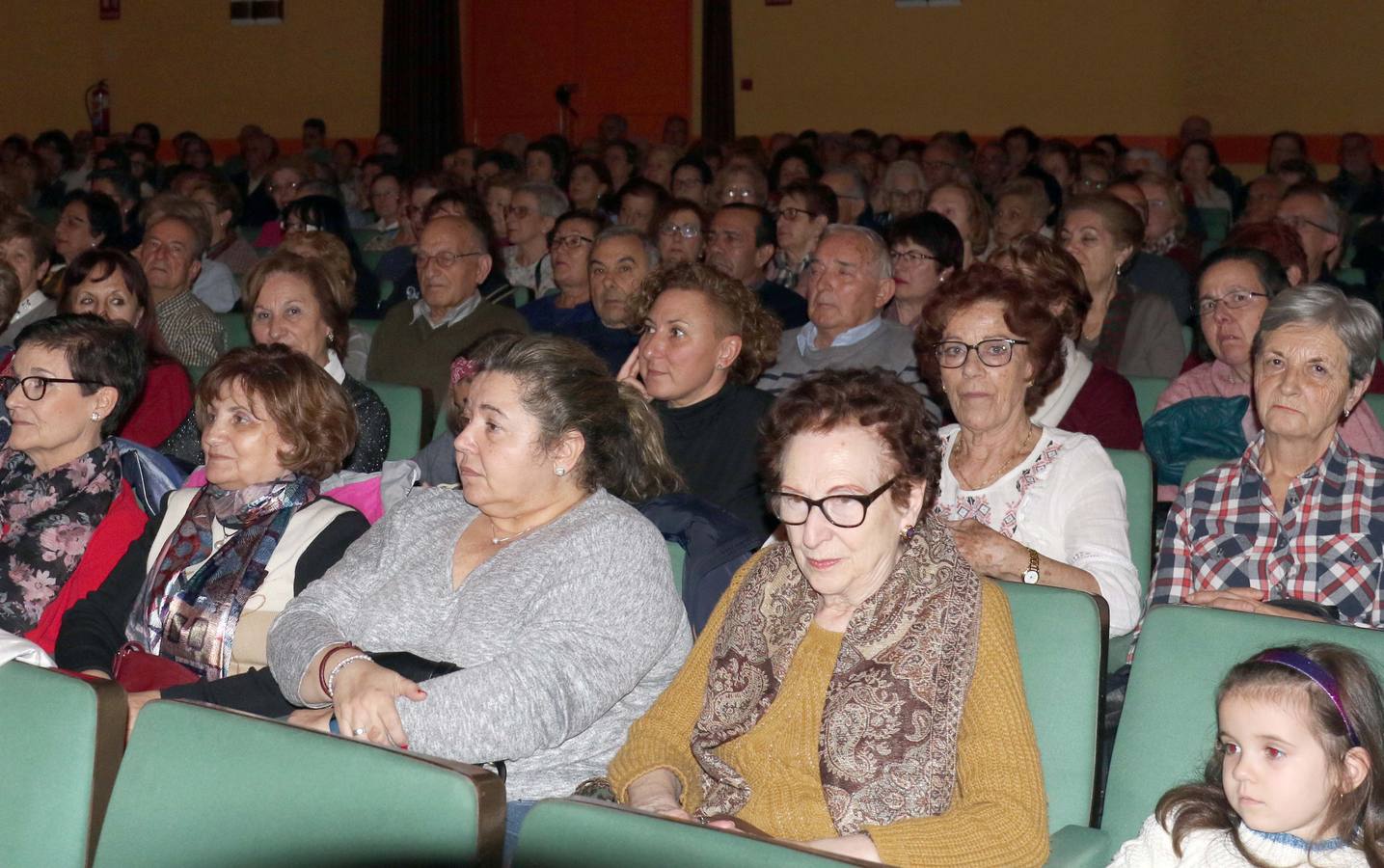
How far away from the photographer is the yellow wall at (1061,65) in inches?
472

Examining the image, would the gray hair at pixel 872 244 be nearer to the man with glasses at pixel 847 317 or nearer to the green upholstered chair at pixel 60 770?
the man with glasses at pixel 847 317

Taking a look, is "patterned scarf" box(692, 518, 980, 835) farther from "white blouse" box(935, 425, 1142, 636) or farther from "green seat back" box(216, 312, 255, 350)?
A: "green seat back" box(216, 312, 255, 350)

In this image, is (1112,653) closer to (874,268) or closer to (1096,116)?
(874,268)

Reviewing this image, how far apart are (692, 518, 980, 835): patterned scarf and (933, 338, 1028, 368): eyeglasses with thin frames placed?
2.45 feet

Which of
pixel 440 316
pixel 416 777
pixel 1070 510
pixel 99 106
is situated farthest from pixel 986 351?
pixel 99 106

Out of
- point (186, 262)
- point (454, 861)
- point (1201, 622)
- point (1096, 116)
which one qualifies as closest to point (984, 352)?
point (1201, 622)

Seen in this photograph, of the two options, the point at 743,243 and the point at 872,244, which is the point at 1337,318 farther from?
the point at 743,243

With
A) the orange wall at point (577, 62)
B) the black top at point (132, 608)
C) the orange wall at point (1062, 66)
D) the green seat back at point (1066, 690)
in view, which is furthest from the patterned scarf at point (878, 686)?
the orange wall at point (577, 62)

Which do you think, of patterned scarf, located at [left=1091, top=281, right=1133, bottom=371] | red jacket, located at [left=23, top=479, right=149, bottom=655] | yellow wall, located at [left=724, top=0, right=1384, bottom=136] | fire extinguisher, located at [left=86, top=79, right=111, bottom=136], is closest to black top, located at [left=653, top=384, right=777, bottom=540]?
red jacket, located at [left=23, top=479, right=149, bottom=655]

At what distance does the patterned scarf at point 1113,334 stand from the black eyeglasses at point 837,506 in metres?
2.53

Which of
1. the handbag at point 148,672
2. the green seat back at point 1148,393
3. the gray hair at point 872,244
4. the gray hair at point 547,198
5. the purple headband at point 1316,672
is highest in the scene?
the gray hair at point 547,198

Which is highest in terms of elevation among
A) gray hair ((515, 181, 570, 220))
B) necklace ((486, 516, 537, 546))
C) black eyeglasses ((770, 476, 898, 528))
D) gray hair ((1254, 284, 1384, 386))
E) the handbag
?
gray hair ((515, 181, 570, 220))

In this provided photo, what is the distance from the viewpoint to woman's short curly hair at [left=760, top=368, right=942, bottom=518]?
77.4 inches

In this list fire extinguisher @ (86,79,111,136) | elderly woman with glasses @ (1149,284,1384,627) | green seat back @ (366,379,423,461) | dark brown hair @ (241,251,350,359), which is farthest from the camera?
fire extinguisher @ (86,79,111,136)
